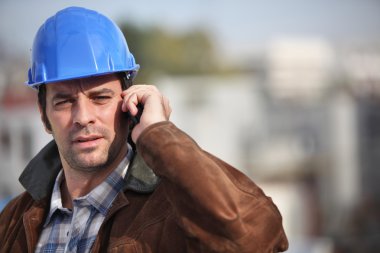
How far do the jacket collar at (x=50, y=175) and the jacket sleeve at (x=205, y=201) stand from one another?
0.98ft

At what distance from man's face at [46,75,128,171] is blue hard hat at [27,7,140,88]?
0.06 m

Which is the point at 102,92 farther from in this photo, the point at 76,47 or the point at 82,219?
the point at 82,219

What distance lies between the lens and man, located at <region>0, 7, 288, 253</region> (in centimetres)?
194

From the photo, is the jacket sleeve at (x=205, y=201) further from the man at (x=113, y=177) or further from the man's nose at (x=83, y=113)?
the man's nose at (x=83, y=113)

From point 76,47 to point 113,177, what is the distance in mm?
589

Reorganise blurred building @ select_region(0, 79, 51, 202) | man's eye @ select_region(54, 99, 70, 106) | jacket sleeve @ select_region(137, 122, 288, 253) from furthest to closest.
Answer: blurred building @ select_region(0, 79, 51, 202) < man's eye @ select_region(54, 99, 70, 106) < jacket sleeve @ select_region(137, 122, 288, 253)

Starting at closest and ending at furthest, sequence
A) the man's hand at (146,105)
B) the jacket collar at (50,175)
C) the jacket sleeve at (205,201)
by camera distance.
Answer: the jacket sleeve at (205,201), the man's hand at (146,105), the jacket collar at (50,175)

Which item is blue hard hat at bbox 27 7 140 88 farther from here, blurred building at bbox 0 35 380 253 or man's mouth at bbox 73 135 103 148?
blurred building at bbox 0 35 380 253

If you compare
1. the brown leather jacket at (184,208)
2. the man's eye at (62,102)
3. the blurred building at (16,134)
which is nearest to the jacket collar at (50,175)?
the brown leather jacket at (184,208)

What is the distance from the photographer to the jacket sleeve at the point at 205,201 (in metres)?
1.90

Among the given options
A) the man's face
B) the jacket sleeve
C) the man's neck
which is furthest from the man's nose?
the jacket sleeve

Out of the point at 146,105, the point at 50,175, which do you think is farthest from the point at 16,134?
the point at 146,105

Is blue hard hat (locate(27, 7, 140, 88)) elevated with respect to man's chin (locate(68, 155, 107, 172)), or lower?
elevated

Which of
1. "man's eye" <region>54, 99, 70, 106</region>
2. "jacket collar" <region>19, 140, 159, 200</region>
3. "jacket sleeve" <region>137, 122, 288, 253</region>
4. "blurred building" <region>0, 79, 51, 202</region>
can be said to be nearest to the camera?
"jacket sleeve" <region>137, 122, 288, 253</region>
